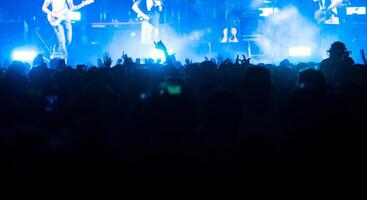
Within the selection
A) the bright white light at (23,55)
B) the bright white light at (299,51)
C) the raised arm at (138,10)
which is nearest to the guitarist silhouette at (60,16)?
the bright white light at (23,55)

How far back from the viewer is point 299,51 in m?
18.7

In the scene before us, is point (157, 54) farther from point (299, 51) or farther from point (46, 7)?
point (299, 51)

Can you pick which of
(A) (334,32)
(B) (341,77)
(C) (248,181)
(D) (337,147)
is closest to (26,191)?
(C) (248,181)

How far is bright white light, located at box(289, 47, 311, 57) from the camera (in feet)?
61.2

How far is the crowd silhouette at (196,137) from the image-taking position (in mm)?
3824

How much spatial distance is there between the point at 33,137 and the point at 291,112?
2.40m

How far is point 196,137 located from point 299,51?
15.7 m

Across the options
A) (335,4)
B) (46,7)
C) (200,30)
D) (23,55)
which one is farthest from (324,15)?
(23,55)

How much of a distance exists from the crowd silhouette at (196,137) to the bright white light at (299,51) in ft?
48.3

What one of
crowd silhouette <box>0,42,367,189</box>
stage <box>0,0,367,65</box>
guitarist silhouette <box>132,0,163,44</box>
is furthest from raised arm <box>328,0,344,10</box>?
crowd silhouette <box>0,42,367,189</box>

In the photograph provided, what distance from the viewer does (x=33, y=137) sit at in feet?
12.9

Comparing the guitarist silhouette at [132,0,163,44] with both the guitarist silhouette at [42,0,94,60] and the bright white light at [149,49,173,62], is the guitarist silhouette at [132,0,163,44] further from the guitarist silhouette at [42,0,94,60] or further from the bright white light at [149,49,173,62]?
the guitarist silhouette at [42,0,94,60]

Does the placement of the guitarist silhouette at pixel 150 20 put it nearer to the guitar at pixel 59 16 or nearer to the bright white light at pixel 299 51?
the guitar at pixel 59 16

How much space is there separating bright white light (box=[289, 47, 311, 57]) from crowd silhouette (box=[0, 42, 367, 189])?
14718mm
